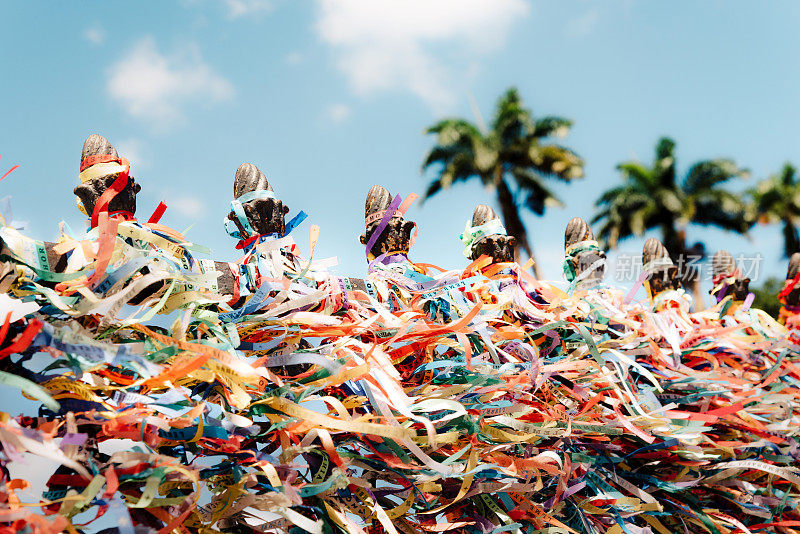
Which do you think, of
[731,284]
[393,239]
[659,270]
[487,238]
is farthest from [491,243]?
[731,284]

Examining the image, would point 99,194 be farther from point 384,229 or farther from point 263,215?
point 384,229

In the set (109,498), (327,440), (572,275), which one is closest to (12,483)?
(109,498)

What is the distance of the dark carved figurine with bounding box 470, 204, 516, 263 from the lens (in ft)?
7.56

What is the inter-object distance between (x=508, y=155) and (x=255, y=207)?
18881 mm

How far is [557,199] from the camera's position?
1894 cm

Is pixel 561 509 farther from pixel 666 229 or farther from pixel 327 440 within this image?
pixel 666 229

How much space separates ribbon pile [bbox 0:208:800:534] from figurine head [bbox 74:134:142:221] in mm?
130

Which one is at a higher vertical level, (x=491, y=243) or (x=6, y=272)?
(x=491, y=243)

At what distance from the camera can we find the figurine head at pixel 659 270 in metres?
3.36

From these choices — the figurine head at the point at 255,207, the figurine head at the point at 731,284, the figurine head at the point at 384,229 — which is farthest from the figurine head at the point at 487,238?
the figurine head at the point at 731,284

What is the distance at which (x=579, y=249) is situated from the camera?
2736mm

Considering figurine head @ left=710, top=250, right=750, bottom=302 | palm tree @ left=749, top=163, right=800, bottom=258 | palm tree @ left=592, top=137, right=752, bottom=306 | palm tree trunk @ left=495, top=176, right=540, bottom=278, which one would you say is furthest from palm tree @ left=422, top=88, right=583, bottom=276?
figurine head @ left=710, top=250, right=750, bottom=302

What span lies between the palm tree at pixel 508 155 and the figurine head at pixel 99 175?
17.8 meters

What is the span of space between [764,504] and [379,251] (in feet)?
4.89
